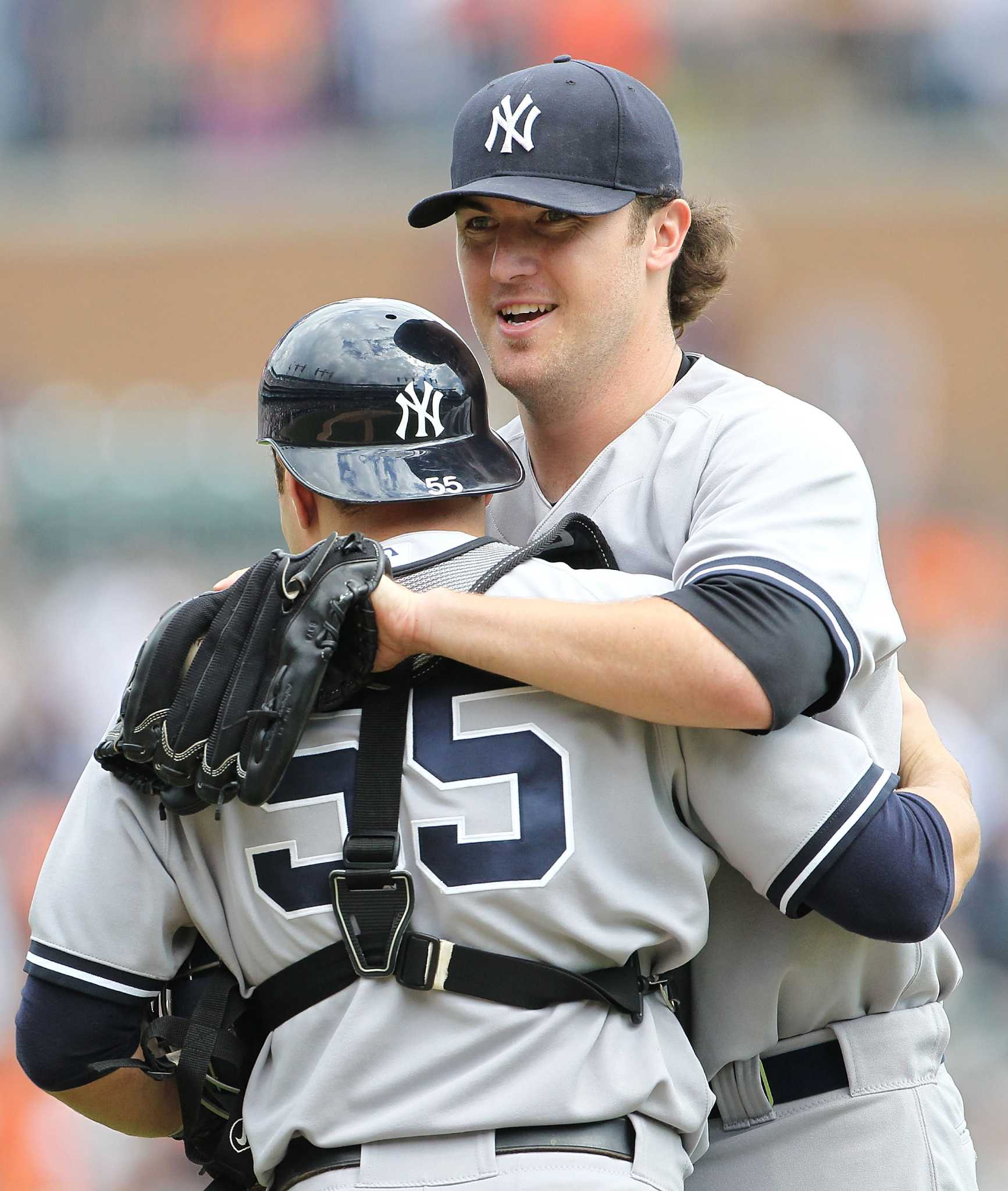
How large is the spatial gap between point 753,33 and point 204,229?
4.71 m

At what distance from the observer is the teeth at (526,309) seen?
220cm

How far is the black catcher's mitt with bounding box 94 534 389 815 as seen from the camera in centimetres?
156

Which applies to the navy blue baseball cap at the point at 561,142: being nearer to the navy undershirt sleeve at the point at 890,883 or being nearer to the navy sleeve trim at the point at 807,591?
the navy sleeve trim at the point at 807,591

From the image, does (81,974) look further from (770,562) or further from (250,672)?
(770,562)

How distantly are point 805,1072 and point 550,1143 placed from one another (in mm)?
547

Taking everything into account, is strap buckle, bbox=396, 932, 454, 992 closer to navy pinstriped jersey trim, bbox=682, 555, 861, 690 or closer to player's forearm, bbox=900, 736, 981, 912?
navy pinstriped jersey trim, bbox=682, 555, 861, 690

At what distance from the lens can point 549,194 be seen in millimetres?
2072

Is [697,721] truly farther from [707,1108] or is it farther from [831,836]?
[707,1108]

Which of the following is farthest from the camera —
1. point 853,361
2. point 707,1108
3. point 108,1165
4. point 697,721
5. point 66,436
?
point 853,361

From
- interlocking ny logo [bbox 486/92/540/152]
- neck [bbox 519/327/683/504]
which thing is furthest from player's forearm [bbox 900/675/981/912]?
interlocking ny logo [bbox 486/92/540/152]

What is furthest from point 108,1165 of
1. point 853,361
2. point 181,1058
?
point 853,361

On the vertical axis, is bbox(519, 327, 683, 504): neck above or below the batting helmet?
below

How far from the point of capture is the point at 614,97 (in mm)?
2131

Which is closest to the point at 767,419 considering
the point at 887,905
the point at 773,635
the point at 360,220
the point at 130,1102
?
the point at 773,635
